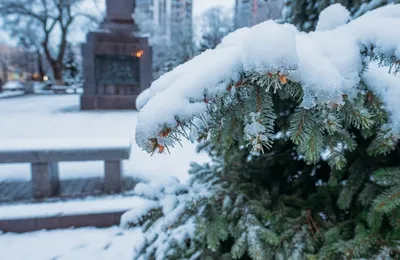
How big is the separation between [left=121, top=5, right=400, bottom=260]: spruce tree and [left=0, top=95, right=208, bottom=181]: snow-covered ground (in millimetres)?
2783

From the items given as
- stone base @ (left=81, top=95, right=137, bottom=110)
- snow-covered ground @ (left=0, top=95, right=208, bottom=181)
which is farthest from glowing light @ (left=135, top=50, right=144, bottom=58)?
snow-covered ground @ (left=0, top=95, right=208, bottom=181)

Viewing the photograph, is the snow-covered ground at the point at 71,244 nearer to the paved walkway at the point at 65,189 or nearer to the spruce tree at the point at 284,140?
the paved walkway at the point at 65,189

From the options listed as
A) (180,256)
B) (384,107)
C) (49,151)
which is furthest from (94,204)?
(384,107)

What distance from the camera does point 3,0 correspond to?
74.4 feet

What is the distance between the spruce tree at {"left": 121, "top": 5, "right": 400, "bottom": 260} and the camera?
82 centimetres

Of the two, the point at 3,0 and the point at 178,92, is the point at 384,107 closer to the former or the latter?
the point at 178,92

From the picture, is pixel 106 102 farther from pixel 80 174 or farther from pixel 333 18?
pixel 333 18

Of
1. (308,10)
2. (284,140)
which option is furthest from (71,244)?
(308,10)

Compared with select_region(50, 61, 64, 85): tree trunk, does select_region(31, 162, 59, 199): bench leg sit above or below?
below

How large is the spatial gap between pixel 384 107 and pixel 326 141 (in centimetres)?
24

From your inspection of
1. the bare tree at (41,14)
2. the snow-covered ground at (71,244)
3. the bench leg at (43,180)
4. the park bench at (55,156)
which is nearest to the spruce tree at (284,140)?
the snow-covered ground at (71,244)

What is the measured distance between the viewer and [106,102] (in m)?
11.8

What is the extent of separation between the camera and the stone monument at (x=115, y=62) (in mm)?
11213

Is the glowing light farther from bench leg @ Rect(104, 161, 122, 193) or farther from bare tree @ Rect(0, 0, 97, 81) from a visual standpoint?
bare tree @ Rect(0, 0, 97, 81)
